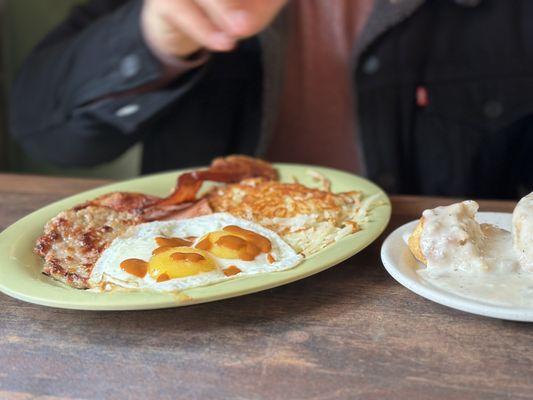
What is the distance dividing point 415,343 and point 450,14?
3.73 ft

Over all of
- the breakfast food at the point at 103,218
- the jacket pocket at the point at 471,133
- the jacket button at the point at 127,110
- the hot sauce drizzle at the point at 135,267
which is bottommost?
the jacket pocket at the point at 471,133

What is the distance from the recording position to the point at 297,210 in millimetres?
938

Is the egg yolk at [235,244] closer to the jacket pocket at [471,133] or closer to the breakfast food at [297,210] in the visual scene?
the breakfast food at [297,210]

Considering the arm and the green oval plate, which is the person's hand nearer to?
the arm

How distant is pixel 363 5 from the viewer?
1.70m

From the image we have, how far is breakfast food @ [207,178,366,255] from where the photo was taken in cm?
87

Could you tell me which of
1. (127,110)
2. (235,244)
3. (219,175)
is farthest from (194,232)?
(127,110)

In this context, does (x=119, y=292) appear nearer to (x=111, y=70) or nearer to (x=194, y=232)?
(x=194, y=232)

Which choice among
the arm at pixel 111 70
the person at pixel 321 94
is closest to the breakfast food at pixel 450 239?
the arm at pixel 111 70

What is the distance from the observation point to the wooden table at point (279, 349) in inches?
24.7

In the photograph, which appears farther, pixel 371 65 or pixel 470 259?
pixel 371 65

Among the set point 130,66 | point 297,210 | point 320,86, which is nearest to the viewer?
point 297,210

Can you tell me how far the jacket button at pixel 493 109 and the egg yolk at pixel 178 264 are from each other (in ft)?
3.43

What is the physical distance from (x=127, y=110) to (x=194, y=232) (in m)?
0.70
